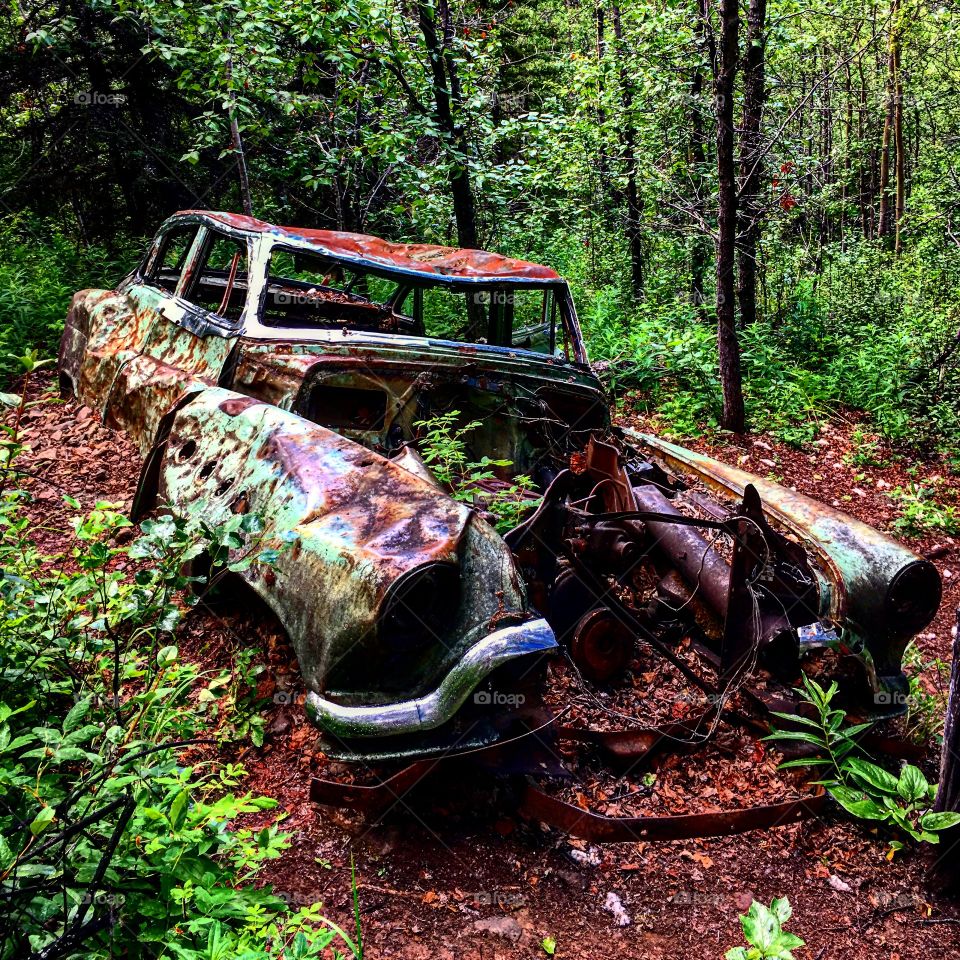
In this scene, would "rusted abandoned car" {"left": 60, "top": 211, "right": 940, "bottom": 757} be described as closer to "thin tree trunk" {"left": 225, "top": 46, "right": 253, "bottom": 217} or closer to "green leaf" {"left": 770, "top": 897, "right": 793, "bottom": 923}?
"green leaf" {"left": 770, "top": 897, "right": 793, "bottom": 923}

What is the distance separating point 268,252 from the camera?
3986 millimetres

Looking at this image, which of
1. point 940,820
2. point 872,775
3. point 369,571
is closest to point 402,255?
point 369,571

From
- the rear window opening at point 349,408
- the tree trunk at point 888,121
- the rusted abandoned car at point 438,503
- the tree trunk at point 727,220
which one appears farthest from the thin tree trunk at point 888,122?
the rear window opening at point 349,408

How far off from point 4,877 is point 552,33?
19.1m

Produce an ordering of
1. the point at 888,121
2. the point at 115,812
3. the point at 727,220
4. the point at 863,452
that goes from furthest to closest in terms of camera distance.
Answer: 1. the point at 888,121
2. the point at 863,452
3. the point at 727,220
4. the point at 115,812

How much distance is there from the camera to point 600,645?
3252 millimetres

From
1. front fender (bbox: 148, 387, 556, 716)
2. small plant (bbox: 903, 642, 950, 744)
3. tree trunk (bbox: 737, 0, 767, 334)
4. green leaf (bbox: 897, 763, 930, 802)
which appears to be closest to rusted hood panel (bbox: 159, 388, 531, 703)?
front fender (bbox: 148, 387, 556, 716)

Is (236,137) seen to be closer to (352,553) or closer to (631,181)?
(631,181)

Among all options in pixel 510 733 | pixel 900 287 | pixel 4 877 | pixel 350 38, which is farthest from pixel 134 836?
pixel 900 287

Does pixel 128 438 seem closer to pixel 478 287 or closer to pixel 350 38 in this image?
pixel 478 287

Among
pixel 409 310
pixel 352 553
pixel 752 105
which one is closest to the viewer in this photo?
pixel 352 553

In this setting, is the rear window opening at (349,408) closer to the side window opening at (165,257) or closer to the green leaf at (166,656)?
the green leaf at (166,656)

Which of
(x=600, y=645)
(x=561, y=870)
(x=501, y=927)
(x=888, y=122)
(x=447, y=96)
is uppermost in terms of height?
(x=447, y=96)

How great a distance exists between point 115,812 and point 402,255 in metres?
3.54
